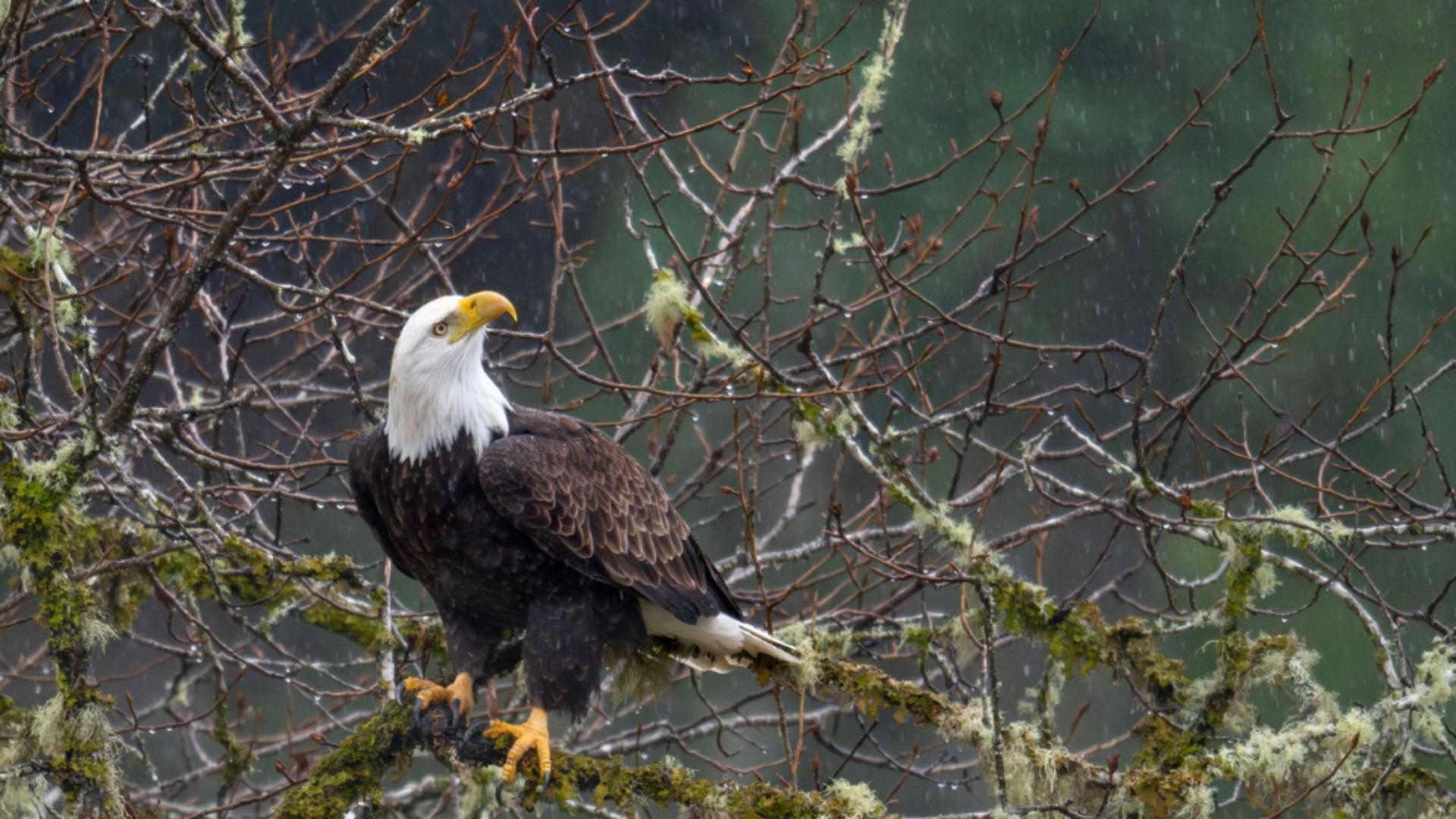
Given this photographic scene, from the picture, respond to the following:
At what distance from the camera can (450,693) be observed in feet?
12.4

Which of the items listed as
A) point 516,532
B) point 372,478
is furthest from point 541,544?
point 372,478

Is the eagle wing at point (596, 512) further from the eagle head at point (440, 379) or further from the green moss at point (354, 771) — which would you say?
the green moss at point (354, 771)

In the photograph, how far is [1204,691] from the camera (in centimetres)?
328

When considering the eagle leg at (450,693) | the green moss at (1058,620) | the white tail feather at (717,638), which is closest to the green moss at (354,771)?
the eagle leg at (450,693)

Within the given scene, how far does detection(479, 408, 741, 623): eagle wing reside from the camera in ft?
11.9

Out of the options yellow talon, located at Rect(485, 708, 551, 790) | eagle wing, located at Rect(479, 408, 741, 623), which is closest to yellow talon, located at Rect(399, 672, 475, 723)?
yellow talon, located at Rect(485, 708, 551, 790)

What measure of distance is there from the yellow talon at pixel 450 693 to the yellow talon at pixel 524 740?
0.35 ft

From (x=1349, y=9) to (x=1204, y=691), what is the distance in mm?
8520

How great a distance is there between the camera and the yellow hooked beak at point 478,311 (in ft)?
11.8

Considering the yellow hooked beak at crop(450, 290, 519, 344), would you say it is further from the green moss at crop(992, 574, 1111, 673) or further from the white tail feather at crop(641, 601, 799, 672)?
the green moss at crop(992, 574, 1111, 673)

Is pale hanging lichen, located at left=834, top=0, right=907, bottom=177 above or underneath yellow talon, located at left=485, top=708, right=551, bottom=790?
above

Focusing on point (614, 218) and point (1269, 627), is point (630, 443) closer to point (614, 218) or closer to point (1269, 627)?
point (614, 218)

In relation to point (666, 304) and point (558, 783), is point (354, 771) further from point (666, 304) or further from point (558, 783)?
point (666, 304)

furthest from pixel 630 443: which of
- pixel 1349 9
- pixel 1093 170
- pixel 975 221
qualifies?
pixel 1349 9
